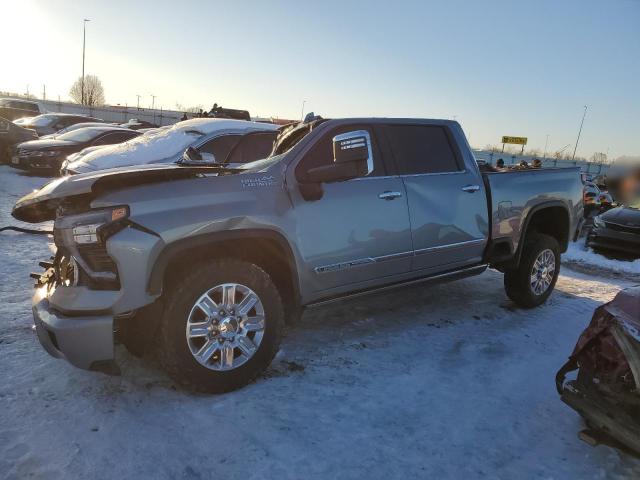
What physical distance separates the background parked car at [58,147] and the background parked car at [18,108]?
1238 centimetres

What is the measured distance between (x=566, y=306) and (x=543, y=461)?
135 inches

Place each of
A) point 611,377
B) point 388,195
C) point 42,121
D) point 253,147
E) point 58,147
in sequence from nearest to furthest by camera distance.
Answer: point 611,377 → point 388,195 → point 253,147 → point 58,147 → point 42,121

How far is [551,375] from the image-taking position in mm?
3855

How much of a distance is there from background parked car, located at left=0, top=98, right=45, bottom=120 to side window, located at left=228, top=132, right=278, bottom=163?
67.1 feet

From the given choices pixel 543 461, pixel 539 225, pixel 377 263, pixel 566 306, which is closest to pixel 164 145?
pixel 377 263

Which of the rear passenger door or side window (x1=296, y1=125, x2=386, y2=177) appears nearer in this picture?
side window (x1=296, y1=125, x2=386, y2=177)

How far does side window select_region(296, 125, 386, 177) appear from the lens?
3.72 metres

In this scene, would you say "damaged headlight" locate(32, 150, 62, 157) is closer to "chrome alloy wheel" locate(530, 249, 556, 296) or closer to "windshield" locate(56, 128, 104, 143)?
"windshield" locate(56, 128, 104, 143)

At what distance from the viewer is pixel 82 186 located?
291cm

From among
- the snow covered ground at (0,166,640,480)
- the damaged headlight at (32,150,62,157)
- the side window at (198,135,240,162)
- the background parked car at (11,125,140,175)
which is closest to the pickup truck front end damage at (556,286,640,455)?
the snow covered ground at (0,166,640,480)

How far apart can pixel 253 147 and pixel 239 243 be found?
4655 mm

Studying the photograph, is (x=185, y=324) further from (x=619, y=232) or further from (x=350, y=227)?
(x=619, y=232)

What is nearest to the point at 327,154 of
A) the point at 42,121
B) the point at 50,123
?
the point at 50,123

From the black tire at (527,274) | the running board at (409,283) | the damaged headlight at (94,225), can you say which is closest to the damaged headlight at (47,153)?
the damaged headlight at (94,225)
